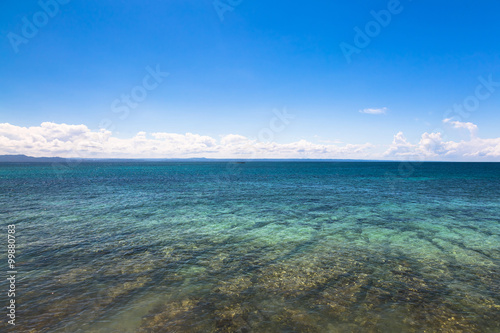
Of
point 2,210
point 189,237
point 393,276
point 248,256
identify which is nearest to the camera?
point 393,276

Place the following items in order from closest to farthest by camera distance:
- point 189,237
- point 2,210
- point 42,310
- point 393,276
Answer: point 42,310, point 393,276, point 189,237, point 2,210

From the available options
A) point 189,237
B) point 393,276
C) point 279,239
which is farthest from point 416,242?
point 189,237

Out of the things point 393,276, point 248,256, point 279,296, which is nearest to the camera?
point 279,296

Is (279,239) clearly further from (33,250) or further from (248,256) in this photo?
(33,250)

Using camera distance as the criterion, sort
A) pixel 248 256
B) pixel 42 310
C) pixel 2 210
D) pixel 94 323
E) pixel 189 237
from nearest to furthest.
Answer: pixel 94 323
pixel 42 310
pixel 248 256
pixel 189 237
pixel 2 210

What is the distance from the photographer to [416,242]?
1745 centimetres

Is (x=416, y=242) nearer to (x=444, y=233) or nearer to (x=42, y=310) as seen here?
(x=444, y=233)

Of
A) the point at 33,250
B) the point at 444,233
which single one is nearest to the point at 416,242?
the point at 444,233

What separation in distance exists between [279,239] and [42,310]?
13.4 metres

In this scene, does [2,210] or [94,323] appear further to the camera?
[2,210]

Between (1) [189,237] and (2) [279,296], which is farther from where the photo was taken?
(1) [189,237]

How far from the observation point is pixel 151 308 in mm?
9453

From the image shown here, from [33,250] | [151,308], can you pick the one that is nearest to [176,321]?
[151,308]

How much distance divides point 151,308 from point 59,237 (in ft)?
43.9
